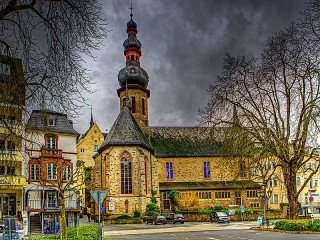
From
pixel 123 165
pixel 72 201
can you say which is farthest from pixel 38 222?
pixel 123 165

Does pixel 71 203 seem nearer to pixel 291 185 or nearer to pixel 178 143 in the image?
pixel 291 185

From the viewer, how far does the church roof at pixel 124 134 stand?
59.2 meters

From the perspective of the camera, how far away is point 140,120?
79.1m

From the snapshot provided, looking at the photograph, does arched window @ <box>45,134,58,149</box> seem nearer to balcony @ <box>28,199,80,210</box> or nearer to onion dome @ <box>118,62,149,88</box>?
balcony @ <box>28,199,80,210</box>

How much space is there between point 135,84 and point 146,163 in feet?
73.9

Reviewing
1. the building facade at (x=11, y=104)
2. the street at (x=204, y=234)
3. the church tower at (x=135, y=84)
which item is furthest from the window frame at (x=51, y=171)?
the building facade at (x=11, y=104)

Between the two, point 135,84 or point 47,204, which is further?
point 135,84

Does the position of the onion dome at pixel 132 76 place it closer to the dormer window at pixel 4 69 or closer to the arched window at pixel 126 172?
the arched window at pixel 126 172

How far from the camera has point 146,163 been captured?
61062 millimetres

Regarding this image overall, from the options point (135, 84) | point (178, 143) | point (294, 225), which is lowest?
point (294, 225)

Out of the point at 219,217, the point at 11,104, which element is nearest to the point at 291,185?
the point at 219,217

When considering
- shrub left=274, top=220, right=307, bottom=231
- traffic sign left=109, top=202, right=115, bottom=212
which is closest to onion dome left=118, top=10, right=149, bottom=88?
traffic sign left=109, top=202, right=115, bottom=212

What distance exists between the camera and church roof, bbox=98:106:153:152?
59159 mm

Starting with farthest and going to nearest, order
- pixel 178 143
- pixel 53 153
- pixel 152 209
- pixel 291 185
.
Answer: pixel 178 143
pixel 152 209
pixel 53 153
pixel 291 185
